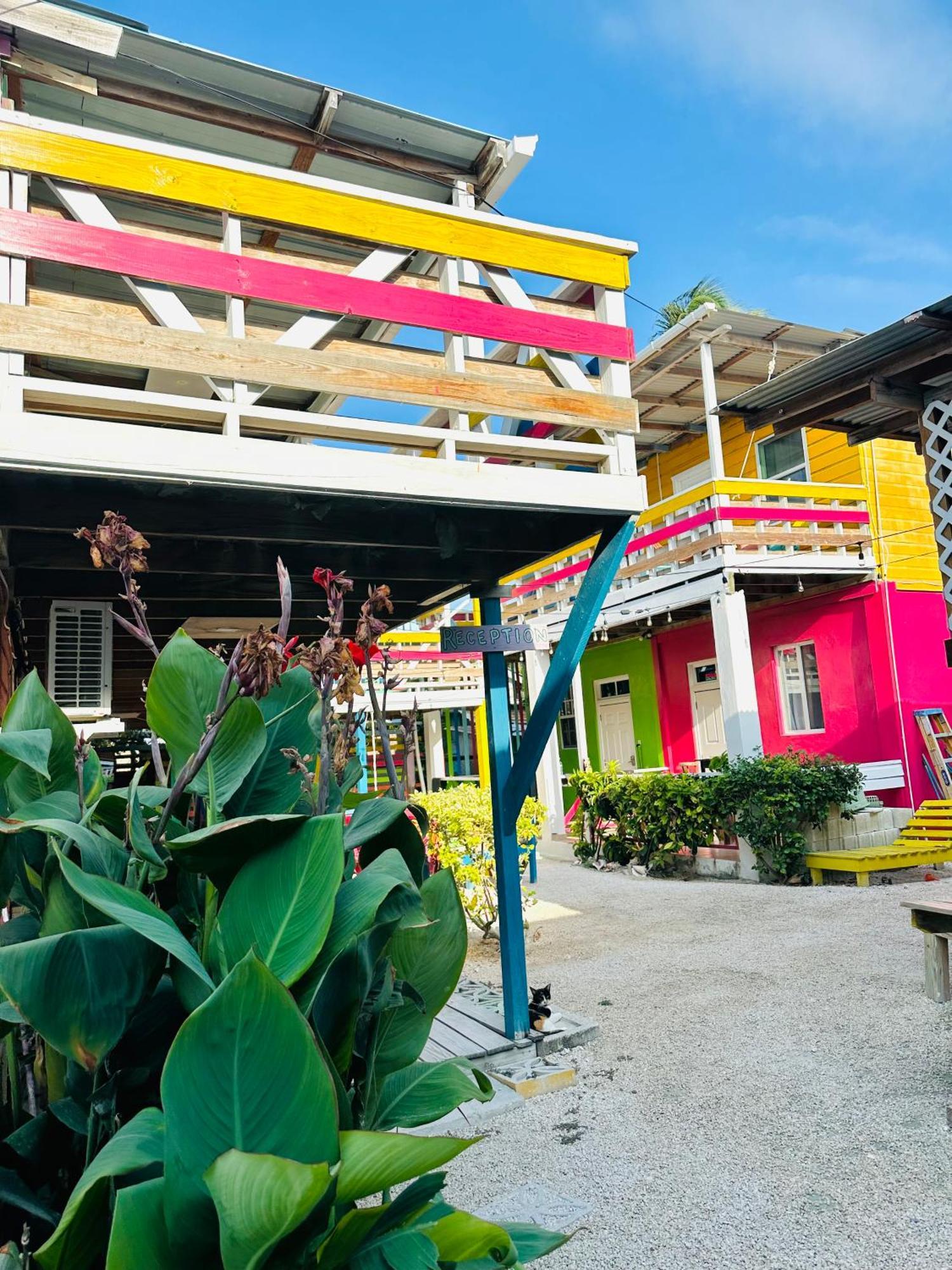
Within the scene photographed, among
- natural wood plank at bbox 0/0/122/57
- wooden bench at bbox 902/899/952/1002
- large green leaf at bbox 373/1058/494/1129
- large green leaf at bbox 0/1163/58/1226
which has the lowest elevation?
wooden bench at bbox 902/899/952/1002

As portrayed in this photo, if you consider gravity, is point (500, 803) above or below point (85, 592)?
below

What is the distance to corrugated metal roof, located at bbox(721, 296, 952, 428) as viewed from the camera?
16.6ft

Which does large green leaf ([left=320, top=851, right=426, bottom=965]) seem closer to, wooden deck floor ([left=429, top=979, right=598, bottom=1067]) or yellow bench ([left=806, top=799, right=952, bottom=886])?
wooden deck floor ([left=429, top=979, right=598, bottom=1067])

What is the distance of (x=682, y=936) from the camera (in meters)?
7.65

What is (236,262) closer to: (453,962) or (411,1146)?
(453,962)

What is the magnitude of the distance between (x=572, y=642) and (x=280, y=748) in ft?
12.0

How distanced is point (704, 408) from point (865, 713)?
5.50 m

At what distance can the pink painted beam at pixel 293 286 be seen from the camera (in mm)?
3250

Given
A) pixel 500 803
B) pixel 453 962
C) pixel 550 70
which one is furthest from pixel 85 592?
pixel 550 70

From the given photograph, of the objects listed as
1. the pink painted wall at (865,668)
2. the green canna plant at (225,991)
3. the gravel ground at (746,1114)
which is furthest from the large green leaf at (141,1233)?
the pink painted wall at (865,668)

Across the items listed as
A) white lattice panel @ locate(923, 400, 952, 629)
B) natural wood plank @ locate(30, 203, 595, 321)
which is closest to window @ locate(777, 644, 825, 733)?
white lattice panel @ locate(923, 400, 952, 629)

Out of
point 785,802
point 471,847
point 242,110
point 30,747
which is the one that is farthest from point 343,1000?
point 785,802

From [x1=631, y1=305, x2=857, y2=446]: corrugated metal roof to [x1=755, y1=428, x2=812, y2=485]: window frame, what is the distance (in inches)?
40.8

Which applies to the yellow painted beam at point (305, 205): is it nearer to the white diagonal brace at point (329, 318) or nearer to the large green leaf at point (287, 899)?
the white diagonal brace at point (329, 318)
